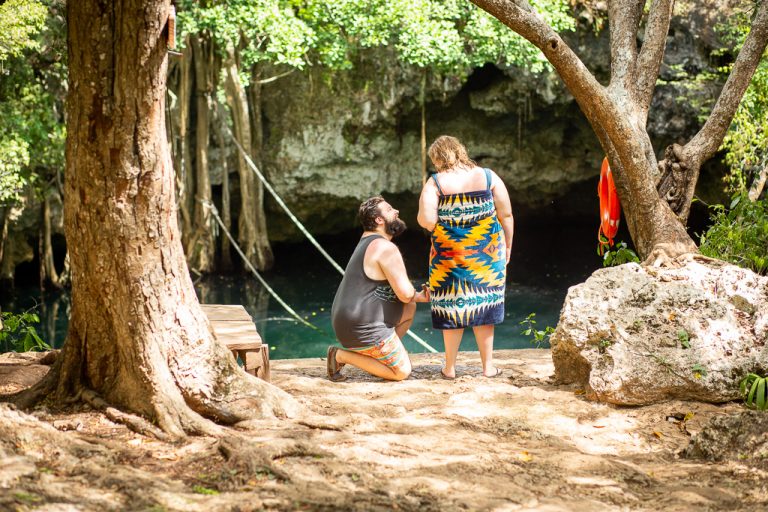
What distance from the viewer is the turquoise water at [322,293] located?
1120 centimetres

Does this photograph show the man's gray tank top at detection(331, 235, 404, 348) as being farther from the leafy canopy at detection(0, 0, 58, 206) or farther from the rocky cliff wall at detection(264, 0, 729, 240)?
the rocky cliff wall at detection(264, 0, 729, 240)

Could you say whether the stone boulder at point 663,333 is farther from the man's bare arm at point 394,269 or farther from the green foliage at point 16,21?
the green foliage at point 16,21

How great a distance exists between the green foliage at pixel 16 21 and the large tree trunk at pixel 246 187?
14.3 feet

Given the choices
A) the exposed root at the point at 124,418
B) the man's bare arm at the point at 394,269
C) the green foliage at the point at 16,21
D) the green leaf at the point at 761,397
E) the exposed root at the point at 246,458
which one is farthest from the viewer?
the green foliage at the point at 16,21

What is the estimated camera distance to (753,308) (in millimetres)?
4680

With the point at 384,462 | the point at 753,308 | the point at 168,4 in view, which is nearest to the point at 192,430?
the point at 384,462

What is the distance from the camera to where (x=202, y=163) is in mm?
12953

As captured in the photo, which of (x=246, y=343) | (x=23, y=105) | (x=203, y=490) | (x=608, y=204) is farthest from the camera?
(x=23, y=105)

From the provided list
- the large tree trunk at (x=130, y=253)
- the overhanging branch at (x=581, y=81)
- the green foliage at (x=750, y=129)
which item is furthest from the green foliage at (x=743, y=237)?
the large tree trunk at (x=130, y=253)

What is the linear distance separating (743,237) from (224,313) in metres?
3.64

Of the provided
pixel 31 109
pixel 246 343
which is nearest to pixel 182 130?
pixel 31 109

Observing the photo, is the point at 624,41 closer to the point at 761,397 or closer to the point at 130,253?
the point at 761,397

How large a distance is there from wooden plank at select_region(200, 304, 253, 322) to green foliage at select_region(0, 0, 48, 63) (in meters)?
4.60

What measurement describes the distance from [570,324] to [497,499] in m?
1.77
